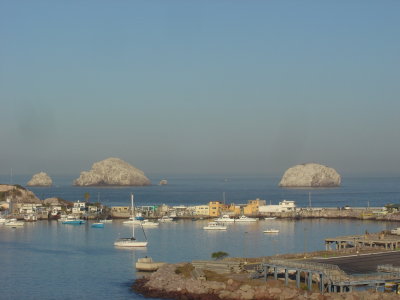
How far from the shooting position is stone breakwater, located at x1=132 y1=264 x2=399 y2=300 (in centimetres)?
3031

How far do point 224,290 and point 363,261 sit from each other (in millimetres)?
10051

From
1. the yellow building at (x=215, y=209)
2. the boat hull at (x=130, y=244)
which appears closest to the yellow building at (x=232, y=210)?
the yellow building at (x=215, y=209)

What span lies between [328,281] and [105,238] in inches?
1412

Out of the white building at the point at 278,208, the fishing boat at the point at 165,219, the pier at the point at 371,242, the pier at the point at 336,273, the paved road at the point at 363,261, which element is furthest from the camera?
the white building at the point at 278,208

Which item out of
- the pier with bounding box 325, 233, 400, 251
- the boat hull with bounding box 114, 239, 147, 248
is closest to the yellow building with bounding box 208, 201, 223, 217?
the boat hull with bounding box 114, 239, 147, 248

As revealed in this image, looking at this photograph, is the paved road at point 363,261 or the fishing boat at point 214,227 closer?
the paved road at point 363,261

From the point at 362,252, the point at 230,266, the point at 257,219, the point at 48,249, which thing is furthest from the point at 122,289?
the point at 257,219

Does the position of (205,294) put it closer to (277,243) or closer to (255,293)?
(255,293)

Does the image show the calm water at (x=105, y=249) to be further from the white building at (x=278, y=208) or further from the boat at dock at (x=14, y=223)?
the white building at (x=278, y=208)

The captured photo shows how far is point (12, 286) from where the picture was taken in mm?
38375

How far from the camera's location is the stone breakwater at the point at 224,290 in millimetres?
30312

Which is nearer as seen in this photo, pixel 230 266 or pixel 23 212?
pixel 230 266

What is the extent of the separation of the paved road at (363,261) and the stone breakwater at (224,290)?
15.3 feet

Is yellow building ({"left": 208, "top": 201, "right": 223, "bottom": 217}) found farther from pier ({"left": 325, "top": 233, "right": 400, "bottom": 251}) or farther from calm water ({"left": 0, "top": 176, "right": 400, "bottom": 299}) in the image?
pier ({"left": 325, "top": 233, "right": 400, "bottom": 251})
